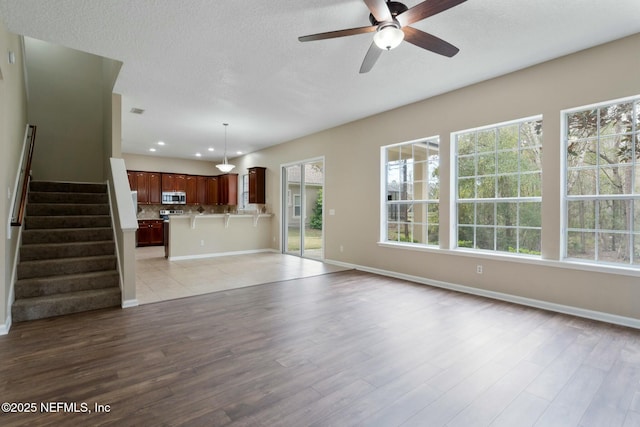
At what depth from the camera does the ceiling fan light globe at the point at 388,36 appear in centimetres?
232

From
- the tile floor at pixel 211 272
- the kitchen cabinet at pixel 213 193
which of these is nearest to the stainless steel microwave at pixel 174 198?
the kitchen cabinet at pixel 213 193

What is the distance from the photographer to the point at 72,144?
233 inches

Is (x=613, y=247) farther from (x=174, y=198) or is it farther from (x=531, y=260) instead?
(x=174, y=198)

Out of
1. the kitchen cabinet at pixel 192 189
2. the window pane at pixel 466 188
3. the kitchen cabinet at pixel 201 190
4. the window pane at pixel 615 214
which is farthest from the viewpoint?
the kitchen cabinet at pixel 201 190

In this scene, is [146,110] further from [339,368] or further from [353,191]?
[339,368]

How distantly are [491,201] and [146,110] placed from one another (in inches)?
224

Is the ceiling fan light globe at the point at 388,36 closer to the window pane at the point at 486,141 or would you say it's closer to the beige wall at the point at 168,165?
the window pane at the point at 486,141

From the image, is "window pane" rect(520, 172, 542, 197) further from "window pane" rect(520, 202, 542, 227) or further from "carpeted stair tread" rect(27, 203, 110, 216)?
"carpeted stair tread" rect(27, 203, 110, 216)

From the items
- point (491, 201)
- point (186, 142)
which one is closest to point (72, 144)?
point (186, 142)

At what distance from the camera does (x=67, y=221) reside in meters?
4.48

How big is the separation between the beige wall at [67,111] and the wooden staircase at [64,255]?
100 cm

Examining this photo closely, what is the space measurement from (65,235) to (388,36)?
4669 mm

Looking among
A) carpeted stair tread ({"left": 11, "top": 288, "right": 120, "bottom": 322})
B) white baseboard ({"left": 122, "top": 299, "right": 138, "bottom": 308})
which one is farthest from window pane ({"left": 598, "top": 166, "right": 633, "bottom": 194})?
carpeted stair tread ({"left": 11, "top": 288, "right": 120, "bottom": 322})

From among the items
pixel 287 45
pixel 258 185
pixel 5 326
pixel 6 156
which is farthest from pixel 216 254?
pixel 287 45
